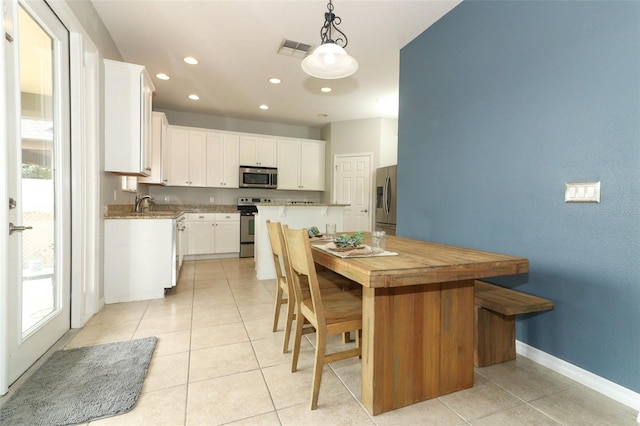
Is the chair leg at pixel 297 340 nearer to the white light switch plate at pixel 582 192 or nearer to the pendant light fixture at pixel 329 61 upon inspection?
the pendant light fixture at pixel 329 61

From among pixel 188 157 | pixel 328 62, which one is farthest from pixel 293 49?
pixel 188 157

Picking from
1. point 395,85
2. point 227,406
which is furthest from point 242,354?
point 395,85

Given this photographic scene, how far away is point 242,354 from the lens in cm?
197

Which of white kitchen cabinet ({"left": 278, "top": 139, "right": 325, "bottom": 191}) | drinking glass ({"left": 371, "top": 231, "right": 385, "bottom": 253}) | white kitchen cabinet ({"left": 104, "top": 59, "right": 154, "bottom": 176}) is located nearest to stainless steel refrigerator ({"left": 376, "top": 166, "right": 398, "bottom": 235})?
white kitchen cabinet ({"left": 278, "top": 139, "right": 325, "bottom": 191})

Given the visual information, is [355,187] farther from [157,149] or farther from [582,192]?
[582,192]

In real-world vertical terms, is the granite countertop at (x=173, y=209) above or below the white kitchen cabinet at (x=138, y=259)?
above

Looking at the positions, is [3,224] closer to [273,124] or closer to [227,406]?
[227,406]

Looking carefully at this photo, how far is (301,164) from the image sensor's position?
606 centimetres

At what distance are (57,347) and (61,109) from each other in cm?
171

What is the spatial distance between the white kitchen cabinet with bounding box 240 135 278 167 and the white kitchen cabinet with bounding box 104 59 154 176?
2.75 metres

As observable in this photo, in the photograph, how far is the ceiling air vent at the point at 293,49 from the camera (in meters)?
3.11

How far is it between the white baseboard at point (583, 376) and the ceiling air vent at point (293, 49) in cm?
336

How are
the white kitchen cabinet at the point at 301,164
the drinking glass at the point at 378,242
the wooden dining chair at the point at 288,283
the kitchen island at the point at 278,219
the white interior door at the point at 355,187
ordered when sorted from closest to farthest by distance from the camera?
1. the drinking glass at the point at 378,242
2. the wooden dining chair at the point at 288,283
3. the kitchen island at the point at 278,219
4. the white interior door at the point at 355,187
5. the white kitchen cabinet at the point at 301,164

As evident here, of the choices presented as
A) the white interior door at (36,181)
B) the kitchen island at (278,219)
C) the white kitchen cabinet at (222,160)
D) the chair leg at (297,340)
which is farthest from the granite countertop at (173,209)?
the chair leg at (297,340)
